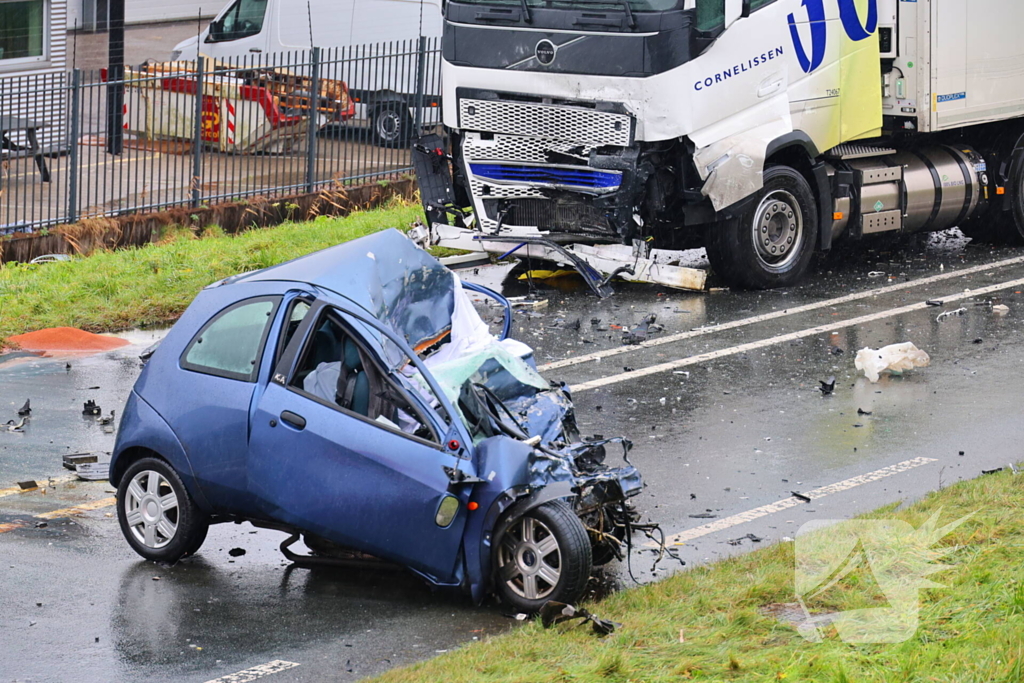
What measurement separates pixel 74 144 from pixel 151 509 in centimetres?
936

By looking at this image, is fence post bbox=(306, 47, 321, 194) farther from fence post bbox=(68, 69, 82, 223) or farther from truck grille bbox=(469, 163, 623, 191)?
truck grille bbox=(469, 163, 623, 191)

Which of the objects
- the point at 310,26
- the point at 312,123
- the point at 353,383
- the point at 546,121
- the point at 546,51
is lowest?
the point at 353,383

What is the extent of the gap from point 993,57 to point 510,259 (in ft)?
17.4

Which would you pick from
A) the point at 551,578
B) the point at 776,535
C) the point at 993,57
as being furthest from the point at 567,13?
the point at 551,578

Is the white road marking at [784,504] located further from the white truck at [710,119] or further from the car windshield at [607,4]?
→ the car windshield at [607,4]

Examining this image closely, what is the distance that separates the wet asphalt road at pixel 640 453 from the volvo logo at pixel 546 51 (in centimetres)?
217

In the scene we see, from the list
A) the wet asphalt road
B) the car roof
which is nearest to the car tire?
the wet asphalt road

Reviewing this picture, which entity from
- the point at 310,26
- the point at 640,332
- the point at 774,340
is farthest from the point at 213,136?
the point at 774,340

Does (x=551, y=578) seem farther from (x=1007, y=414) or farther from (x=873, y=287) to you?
(x=873, y=287)

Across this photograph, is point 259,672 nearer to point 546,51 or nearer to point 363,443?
point 363,443

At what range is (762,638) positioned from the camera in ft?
19.2

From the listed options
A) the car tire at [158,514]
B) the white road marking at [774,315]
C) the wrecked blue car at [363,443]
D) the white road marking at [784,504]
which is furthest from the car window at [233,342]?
the white road marking at [774,315]

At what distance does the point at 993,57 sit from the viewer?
15141 millimetres

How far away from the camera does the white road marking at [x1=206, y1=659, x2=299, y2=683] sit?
609 cm
